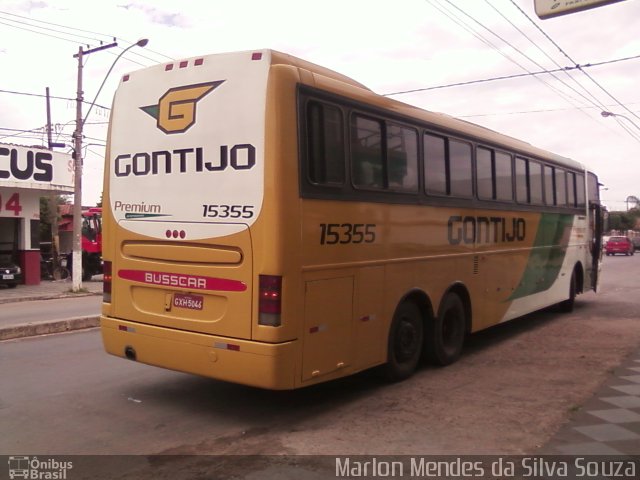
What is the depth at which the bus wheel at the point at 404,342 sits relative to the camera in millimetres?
6582

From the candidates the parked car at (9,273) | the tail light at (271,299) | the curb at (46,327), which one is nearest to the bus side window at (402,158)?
the tail light at (271,299)

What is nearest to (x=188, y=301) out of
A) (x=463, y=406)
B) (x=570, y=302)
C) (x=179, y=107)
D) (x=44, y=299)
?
(x=179, y=107)

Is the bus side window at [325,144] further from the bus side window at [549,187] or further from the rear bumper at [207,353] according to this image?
the bus side window at [549,187]

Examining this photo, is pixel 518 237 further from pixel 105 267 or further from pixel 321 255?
pixel 105 267

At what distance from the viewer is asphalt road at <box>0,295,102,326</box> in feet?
40.2

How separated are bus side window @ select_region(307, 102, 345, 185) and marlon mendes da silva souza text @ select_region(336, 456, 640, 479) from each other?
8.04ft

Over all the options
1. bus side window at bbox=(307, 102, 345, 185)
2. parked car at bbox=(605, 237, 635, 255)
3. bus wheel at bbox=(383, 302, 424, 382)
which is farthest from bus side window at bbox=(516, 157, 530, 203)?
parked car at bbox=(605, 237, 635, 255)

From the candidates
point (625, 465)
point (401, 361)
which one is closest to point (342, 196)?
point (401, 361)

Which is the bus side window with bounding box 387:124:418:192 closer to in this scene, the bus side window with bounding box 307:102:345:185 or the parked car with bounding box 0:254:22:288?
the bus side window with bounding box 307:102:345:185

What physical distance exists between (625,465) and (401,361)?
9.02 feet

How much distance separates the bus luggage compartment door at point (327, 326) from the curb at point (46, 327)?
6.41 m

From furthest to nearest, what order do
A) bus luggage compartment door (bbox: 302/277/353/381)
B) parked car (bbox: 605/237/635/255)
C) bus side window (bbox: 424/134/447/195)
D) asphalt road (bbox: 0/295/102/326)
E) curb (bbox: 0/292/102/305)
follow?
parked car (bbox: 605/237/635/255), curb (bbox: 0/292/102/305), asphalt road (bbox: 0/295/102/326), bus side window (bbox: 424/134/447/195), bus luggage compartment door (bbox: 302/277/353/381)

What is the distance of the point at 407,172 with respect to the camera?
6750mm

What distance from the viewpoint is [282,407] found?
19.5 ft
